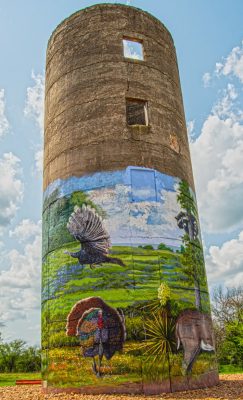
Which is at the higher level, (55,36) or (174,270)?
(55,36)

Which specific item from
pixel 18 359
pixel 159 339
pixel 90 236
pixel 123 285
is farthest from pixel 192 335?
pixel 18 359

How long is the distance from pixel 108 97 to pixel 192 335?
8.82 m

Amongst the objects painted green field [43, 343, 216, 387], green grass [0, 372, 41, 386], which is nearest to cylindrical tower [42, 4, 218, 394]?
painted green field [43, 343, 216, 387]

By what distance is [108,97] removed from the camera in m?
14.8

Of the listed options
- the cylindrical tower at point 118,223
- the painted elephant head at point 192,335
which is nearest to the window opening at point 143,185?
the cylindrical tower at point 118,223

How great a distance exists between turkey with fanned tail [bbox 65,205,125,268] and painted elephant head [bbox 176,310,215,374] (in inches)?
105

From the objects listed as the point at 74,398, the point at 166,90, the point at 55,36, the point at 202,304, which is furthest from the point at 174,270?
the point at 55,36

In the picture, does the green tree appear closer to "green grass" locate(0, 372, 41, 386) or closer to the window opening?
"green grass" locate(0, 372, 41, 386)

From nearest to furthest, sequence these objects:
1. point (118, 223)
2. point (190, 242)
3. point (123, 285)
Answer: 1. point (123, 285)
2. point (118, 223)
3. point (190, 242)

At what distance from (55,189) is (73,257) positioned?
9.53 feet

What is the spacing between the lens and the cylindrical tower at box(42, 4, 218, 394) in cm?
1180

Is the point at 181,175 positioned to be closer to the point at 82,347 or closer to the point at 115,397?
the point at 82,347

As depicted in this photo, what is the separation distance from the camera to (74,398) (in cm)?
1084

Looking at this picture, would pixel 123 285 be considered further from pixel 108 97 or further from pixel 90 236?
pixel 108 97
